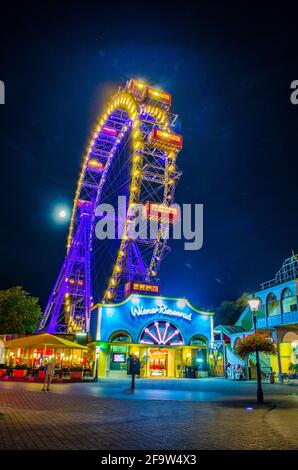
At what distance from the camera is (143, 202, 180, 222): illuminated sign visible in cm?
3316

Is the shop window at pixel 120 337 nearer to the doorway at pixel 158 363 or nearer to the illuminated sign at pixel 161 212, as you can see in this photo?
the doorway at pixel 158 363

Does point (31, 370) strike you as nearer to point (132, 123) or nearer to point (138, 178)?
point (138, 178)

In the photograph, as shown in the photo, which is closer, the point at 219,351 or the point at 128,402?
the point at 128,402

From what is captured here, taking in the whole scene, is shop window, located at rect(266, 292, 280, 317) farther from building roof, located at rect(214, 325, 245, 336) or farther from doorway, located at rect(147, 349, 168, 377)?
doorway, located at rect(147, 349, 168, 377)

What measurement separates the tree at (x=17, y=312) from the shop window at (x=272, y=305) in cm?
2855

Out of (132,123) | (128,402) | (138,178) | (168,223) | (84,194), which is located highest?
(132,123)

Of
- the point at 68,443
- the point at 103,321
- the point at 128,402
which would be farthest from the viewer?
the point at 103,321

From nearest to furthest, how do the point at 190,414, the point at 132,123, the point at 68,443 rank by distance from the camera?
the point at 68,443 < the point at 190,414 < the point at 132,123

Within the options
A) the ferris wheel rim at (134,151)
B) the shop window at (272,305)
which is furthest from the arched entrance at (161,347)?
the shop window at (272,305)

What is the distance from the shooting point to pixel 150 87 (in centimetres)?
3528

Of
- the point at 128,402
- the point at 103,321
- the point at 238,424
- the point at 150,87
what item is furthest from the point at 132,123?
the point at 238,424

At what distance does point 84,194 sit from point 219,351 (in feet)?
76.3

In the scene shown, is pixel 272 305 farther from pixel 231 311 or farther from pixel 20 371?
pixel 231 311

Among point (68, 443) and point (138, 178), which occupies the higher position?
A: point (138, 178)
